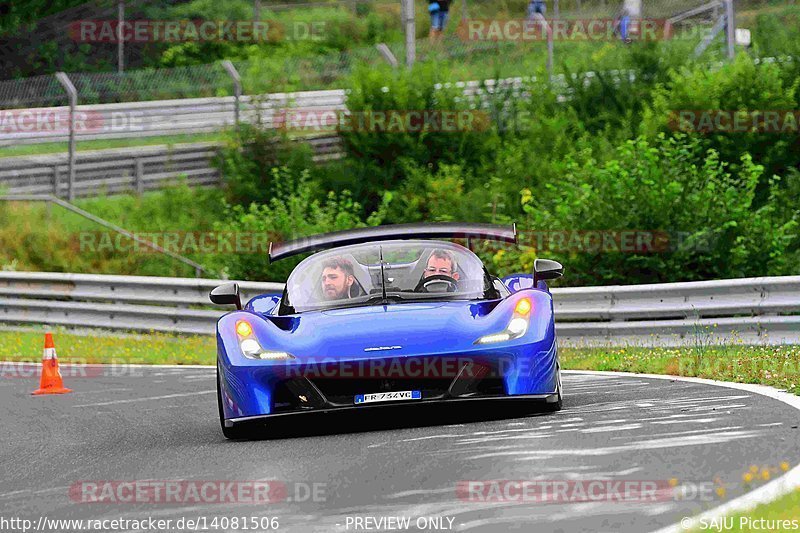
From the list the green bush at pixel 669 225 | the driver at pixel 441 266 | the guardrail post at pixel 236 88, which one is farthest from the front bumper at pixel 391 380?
the guardrail post at pixel 236 88

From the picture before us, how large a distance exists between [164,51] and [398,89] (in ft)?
71.7

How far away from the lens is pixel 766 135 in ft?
95.1

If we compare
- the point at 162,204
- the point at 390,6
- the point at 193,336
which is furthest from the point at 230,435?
the point at 390,6

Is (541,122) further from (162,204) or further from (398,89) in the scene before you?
(162,204)

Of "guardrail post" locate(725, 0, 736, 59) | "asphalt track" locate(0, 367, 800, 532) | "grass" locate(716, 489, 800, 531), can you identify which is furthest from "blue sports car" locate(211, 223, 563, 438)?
"guardrail post" locate(725, 0, 736, 59)

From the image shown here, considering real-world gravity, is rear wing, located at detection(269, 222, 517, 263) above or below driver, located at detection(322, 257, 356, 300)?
above

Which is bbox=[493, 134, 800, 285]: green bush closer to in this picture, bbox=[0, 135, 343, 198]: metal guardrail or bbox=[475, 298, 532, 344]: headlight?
bbox=[475, 298, 532, 344]: headlight

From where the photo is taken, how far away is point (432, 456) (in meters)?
8.20

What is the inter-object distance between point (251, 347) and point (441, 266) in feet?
5.29

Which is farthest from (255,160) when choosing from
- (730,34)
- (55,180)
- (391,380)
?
(391,380)

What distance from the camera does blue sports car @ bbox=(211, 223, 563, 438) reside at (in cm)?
968

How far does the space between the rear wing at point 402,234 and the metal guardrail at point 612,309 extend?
467cm

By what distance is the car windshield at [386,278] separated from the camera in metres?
10.8

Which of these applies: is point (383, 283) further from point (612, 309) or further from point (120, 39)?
point (120, 39)
